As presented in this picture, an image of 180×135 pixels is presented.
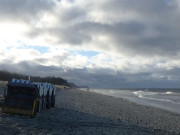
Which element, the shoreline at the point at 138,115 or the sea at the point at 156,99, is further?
the sea at the point at 156,99

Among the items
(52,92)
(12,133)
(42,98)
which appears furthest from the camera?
(52,92)

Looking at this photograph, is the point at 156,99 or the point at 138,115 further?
the point at 156,99

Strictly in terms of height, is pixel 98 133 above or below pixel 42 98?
below

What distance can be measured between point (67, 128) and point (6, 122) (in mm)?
2901

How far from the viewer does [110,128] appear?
13.4 m

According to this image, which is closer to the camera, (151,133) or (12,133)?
(12,133)

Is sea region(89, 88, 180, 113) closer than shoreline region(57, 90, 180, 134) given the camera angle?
No

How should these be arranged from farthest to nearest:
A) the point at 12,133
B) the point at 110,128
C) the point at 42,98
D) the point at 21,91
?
the point at 42,98 → the point at 21,91 → the point at 110,128 → the point at 12,133

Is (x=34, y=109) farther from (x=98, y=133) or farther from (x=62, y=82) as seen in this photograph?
(x=62, y=82)

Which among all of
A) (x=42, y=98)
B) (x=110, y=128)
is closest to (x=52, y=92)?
(x=42, y=98)

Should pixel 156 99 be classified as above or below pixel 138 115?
above

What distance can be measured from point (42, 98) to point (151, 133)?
7512 mm

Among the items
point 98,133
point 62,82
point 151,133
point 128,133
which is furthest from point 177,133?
point 62,82

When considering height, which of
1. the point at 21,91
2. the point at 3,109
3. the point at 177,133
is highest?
the point at 21,91
